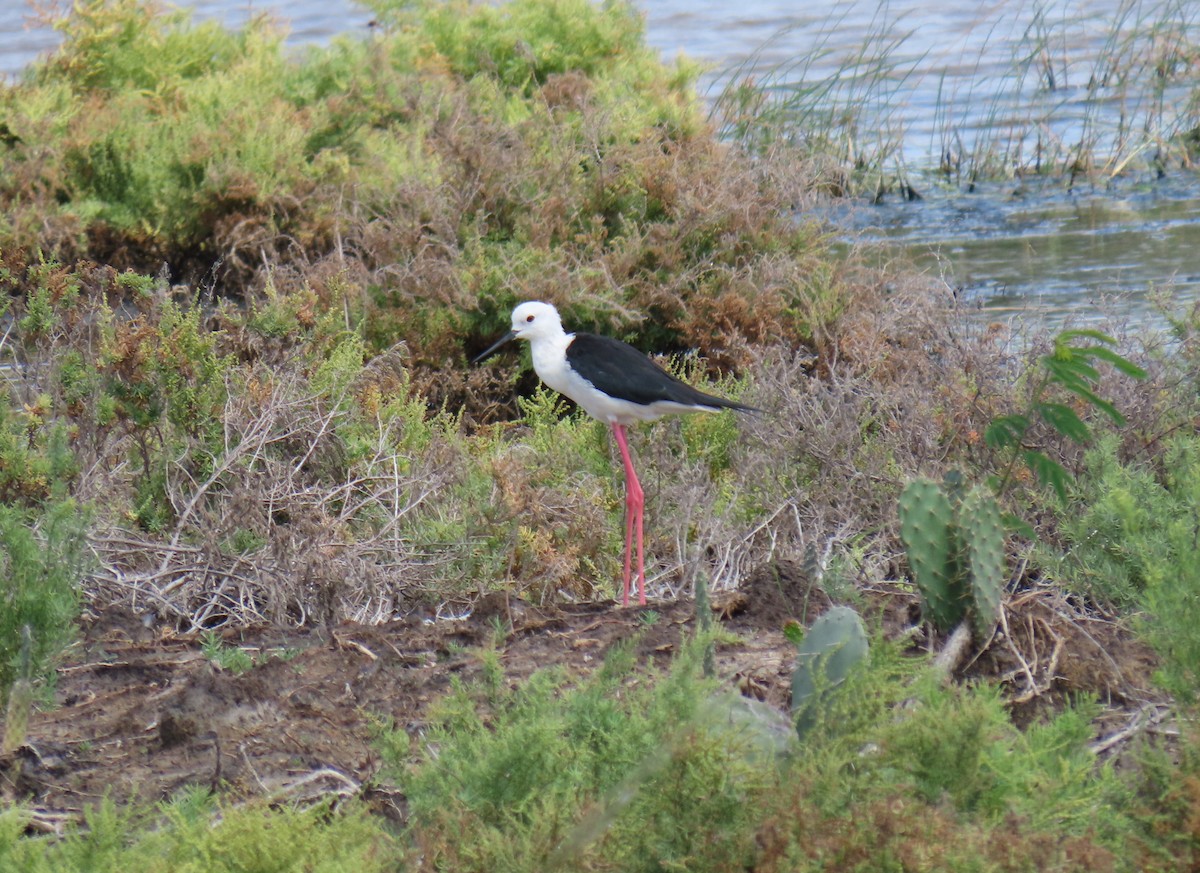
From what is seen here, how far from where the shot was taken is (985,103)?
582 inches

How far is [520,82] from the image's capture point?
10.0 m

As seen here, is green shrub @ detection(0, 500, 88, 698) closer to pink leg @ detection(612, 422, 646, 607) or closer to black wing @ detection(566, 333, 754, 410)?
pink leg @ detection(612, 422, 646, 607)

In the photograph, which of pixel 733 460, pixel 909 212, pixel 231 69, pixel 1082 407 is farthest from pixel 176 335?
pixel 909 212

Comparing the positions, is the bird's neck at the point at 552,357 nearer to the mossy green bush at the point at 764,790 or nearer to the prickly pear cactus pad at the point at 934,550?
the prickly pear cactus pad at the point at 934,550

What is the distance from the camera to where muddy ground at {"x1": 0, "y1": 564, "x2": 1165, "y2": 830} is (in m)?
3.41

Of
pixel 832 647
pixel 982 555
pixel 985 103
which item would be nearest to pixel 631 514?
pixel 982 555

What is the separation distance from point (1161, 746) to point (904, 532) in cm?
125

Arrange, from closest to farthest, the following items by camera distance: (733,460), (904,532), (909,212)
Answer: (904,532) < (733,460) < (909,212)

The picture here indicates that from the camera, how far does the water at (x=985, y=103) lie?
10.3 m

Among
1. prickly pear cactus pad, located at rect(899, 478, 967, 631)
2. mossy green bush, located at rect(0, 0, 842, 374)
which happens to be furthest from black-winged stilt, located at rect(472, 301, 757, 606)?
prickly pear cactus pad, located at rect(899, 478, 967, 631)

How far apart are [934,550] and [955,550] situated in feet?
0.17

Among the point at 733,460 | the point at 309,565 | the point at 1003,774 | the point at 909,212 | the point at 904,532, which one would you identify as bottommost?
the point at 909,212

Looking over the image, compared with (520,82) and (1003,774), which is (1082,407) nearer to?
(1003,774)

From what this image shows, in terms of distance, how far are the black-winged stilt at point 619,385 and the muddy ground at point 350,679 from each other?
3.01 feet
